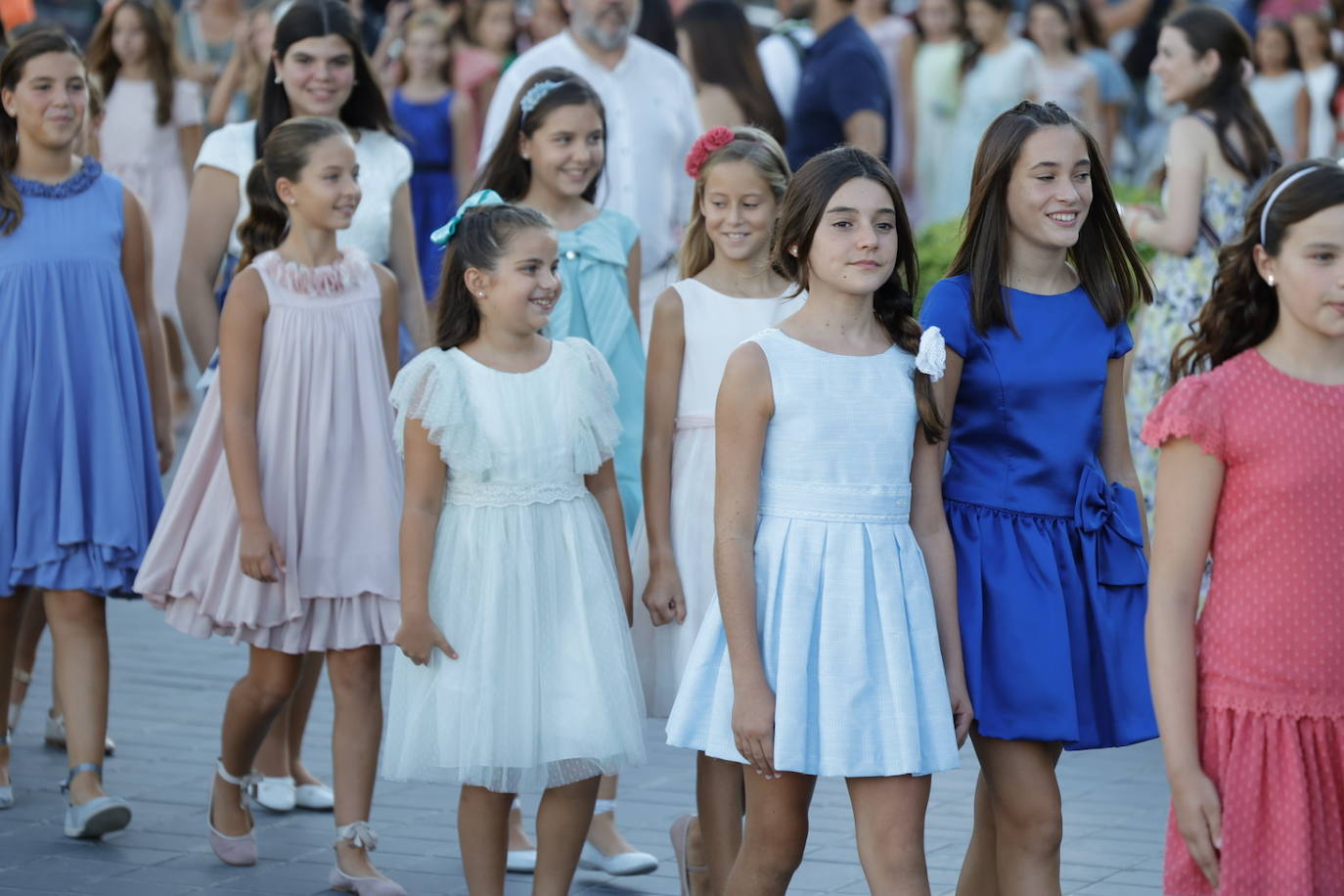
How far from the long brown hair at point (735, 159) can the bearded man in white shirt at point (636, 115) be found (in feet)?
Answer: 4.62

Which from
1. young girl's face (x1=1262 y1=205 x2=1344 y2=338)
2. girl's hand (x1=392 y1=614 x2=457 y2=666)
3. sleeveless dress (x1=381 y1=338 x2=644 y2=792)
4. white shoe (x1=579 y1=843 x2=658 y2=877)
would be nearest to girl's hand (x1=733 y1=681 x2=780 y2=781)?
sleeveless dress (x1=381 y1=338 x2=644 y2=792)

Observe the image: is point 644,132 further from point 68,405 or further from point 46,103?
point 68,405

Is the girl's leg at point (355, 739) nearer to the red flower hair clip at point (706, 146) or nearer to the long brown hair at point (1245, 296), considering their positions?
the red flower hair clip at point (706, 146)

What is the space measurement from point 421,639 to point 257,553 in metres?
0.70

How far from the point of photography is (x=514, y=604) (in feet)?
14.2

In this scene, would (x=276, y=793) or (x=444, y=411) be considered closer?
(x=444, y=411)

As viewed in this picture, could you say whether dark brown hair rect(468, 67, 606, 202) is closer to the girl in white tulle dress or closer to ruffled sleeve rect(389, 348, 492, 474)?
the girl in white tulle dress

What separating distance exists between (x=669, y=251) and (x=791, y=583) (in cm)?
306

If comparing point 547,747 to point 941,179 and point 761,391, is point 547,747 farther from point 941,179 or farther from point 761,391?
point 941,179

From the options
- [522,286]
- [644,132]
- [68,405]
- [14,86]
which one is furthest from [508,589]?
[644,132]

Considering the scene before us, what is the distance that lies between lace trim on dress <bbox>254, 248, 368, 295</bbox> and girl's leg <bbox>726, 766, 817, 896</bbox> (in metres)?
1.87

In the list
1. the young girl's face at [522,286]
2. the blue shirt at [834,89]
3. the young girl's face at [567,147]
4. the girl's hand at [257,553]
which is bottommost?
the girl's hand at [257,553]

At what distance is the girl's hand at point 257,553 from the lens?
4.79m

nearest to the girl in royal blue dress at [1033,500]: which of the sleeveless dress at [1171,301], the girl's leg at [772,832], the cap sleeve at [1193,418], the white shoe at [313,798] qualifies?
the girl's leg at [772,832]
